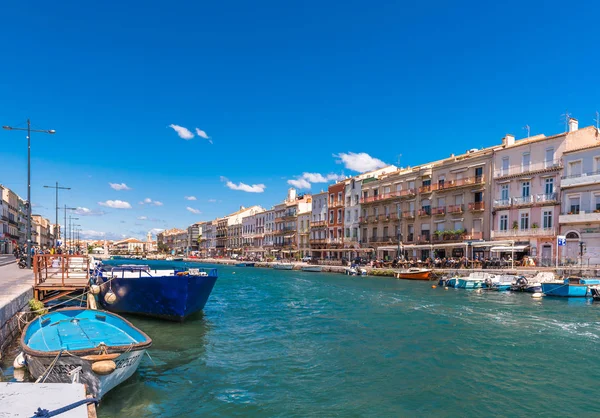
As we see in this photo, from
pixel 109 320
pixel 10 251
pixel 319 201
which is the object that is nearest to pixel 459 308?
pixel 109 320

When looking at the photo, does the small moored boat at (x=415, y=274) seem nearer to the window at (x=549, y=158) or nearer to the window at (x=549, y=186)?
the window at (x=549, y=186)

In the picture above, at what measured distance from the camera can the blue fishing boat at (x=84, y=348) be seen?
28.1 ft

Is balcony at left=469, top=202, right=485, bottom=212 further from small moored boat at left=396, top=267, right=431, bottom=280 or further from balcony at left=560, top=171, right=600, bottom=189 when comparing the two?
small moored boat at left=396, top=267, right=431, bottom=280

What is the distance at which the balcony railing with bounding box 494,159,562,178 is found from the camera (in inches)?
1528

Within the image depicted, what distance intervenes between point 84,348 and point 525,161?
43.5m

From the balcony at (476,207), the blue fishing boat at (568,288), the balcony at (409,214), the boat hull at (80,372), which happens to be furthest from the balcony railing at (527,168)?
the boat hull at (80,372)

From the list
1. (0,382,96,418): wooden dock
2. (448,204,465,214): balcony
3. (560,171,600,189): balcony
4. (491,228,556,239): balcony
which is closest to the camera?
(0,382,96,418): wooden dock

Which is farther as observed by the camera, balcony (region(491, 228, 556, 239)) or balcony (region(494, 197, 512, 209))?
balcony (region(494, 197, 512, 209))

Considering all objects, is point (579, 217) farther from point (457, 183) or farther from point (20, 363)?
point (20, 363)

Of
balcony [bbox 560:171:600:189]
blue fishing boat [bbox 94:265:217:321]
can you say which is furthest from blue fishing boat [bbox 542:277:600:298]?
blue fishing boat [bbox 94:265:217:321]

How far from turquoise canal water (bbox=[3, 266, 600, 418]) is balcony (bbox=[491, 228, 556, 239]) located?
1817 cm

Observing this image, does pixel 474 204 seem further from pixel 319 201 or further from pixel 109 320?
pixel 109 320

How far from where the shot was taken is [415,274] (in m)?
43.8

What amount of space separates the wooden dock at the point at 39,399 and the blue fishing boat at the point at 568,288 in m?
32.1
